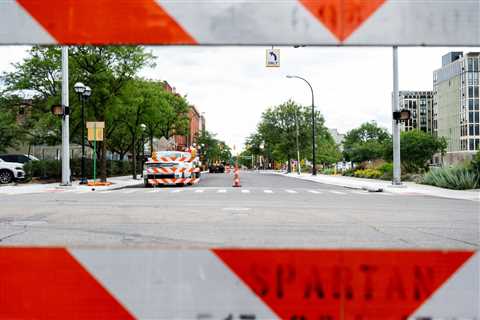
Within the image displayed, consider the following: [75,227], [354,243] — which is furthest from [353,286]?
[75,227]

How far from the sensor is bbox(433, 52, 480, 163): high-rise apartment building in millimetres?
125994

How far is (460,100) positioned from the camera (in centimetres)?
13212

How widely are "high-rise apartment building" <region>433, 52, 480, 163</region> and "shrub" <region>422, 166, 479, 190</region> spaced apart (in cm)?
10452

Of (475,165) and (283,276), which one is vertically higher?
(475,165)

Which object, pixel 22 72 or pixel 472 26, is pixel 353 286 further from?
pixel 22 72

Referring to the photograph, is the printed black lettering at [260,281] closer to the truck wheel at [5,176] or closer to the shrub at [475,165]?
the shrub at [475,165]

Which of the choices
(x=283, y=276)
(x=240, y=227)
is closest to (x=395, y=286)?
(x=283, y=276)

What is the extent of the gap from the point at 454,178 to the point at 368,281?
24.1 m

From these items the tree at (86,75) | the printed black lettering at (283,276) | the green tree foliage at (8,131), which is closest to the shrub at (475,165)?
the tree at (86,75)

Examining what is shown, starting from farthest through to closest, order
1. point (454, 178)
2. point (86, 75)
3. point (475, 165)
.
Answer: point (86, 75) → point (475, 165) → point (454, 178)

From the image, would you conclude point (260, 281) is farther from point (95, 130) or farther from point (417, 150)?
point (417, 150)

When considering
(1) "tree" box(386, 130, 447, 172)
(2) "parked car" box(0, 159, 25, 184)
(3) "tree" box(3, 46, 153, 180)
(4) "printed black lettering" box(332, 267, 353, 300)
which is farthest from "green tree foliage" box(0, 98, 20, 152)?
(4) "printed black lettering" box(332, 267, 353, 300)

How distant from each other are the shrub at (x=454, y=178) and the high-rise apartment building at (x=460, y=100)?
343 feet

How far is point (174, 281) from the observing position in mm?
1787
